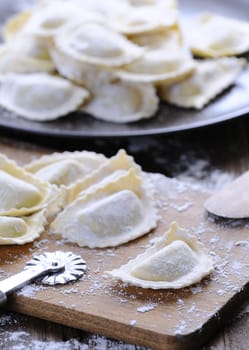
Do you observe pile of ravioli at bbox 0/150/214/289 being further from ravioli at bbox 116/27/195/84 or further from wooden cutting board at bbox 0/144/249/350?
ravioli at bbox 116/27/195/84

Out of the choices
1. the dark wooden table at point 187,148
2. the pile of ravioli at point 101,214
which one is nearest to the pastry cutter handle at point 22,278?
the pile of ravioli at point 101,214

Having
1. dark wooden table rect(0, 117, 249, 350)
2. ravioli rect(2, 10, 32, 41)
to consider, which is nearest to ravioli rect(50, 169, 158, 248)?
dark wooden table rect(0, 117, 249, 350)

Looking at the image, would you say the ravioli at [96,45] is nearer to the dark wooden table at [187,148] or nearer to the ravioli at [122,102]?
the ravioli at [122,102]

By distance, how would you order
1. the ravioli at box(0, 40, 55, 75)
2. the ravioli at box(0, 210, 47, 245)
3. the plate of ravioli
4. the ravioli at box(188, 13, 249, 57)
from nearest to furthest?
the ravioli at box(0, 210, 47, 245), the plate of ravioli, the ravioli at box(0, 40, 55, 75), the ravioli at box(188, 13, 249, 57)

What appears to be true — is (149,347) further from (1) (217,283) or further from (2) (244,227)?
(2) (244,227)

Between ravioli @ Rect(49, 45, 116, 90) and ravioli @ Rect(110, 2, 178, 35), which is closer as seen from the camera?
ravioli @ Rect(49, 45, 116, 90)

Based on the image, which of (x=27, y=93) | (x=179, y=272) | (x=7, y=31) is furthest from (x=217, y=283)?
(x=7, y=31)
